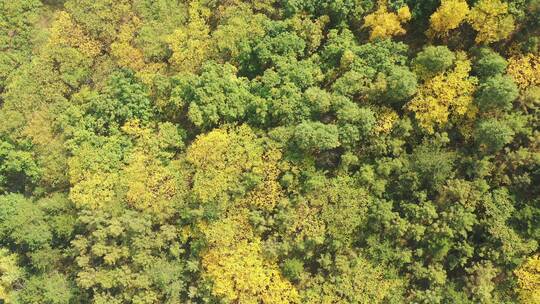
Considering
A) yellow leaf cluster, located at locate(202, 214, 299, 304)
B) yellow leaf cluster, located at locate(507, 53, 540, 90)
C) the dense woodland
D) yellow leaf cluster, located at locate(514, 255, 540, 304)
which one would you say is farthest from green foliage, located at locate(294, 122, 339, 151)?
yellow leaf cluster, located at locate(514, 255, 540, 304)

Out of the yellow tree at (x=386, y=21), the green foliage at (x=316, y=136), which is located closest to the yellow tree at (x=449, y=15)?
the yellow tree at (x=386, y=21)

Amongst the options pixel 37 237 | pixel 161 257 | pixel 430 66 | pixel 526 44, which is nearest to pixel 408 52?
pixel 430 66

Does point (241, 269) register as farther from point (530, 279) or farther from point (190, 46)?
point (530, 279)

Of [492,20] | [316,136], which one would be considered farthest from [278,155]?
[492,20]

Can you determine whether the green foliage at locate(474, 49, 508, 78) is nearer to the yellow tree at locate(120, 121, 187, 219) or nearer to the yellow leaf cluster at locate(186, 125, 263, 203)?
the yellow leaf cluster at locate(186, 125, 263, 203)

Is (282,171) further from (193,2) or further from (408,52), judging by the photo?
(193,2)

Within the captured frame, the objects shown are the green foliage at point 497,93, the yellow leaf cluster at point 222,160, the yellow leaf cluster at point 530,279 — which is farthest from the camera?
the yellow leaf cluster at point 222,160

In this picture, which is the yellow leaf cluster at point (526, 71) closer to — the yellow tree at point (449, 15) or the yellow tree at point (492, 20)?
the yellow tree at point (492, 20)
